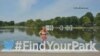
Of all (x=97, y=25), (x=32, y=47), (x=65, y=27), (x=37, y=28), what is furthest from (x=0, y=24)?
(x=32, y=47)

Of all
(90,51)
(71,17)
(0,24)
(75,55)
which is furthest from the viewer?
(71,17)

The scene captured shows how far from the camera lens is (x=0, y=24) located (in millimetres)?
90188

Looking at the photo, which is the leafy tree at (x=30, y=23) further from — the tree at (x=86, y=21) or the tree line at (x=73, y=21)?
the tree at (x=86, y=21)

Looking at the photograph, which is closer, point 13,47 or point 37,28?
point 13,47

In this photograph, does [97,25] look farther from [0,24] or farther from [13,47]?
[13,47]

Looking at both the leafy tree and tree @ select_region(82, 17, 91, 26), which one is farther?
the leafy tree

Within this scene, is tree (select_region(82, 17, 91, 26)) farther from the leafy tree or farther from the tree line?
the leafy tree

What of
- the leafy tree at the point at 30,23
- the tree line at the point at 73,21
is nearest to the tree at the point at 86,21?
the tree line at the point at 73,21

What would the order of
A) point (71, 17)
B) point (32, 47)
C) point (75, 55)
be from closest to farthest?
point (75, 55)
point (32, 47)
point (71, 17)

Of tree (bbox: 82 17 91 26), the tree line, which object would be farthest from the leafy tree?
tree (bbox: 82 17 91 26)

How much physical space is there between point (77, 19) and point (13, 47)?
7317 centimetres

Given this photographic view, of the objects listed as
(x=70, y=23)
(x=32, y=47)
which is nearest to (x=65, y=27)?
(x=70, y=23)

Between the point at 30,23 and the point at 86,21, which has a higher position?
the point at 86,21

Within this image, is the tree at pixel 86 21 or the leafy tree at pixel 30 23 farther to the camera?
the leafy tree at pixel 30 23
